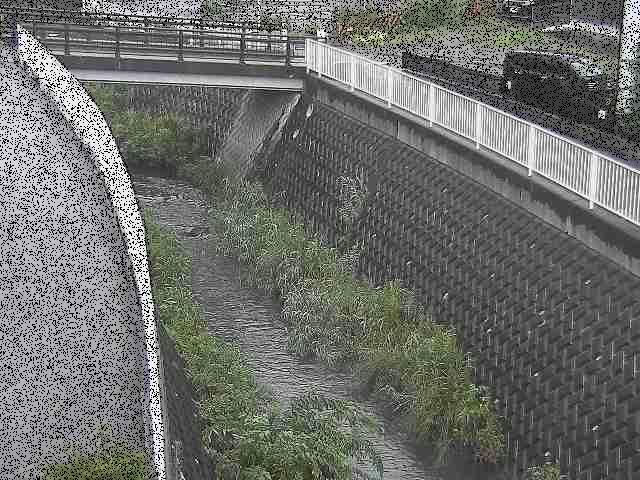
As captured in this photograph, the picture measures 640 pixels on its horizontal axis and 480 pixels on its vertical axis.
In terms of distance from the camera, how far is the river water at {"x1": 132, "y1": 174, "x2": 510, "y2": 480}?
15391 millimetres

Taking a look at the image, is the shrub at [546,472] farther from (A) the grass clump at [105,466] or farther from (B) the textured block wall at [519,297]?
(A) the grass clump at [105,466]

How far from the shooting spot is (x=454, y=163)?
1908cm

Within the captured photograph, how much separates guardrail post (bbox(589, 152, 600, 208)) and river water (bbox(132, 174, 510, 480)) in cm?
354

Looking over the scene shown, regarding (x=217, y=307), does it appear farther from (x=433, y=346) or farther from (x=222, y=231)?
(x=433, y=346)

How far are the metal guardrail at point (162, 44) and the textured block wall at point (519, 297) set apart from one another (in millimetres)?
4996

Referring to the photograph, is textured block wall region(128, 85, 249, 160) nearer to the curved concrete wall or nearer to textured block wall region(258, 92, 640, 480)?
textured block wall region(258, 92, 640, 480)

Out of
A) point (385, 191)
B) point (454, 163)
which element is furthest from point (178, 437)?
point (385, 191)

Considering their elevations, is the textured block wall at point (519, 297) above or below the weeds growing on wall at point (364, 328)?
above

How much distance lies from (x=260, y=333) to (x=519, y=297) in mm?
5498

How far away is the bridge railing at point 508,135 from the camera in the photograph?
14.5m

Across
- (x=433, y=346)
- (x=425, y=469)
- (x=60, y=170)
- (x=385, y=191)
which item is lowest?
(x=425, y=469)

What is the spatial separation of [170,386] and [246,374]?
363 centimetres

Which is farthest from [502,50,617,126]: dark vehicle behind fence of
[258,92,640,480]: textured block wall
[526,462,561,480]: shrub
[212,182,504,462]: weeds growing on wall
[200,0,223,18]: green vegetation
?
[200,0,223,18]: green vegetation

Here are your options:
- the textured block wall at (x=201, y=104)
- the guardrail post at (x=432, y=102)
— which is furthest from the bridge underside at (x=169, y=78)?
the guardrail post at (x=432, y=102)
